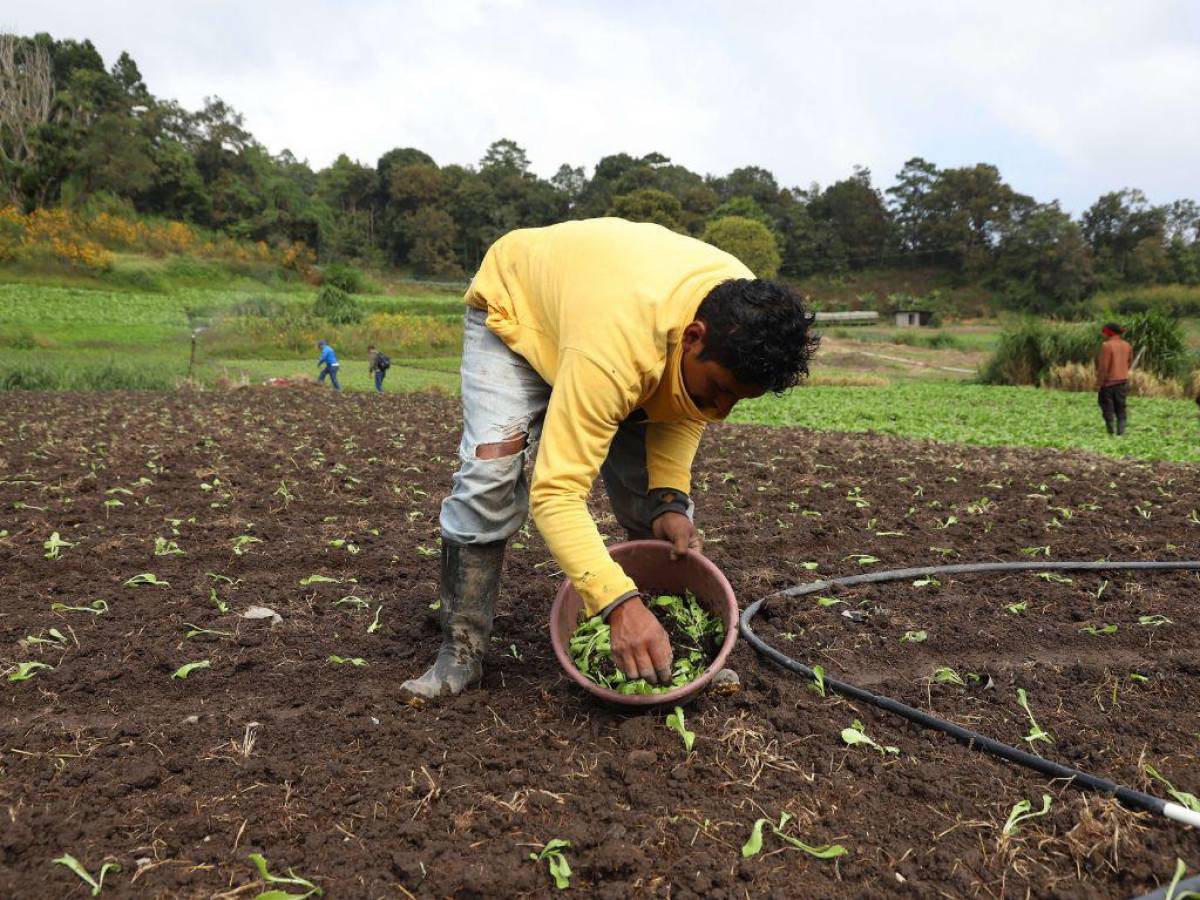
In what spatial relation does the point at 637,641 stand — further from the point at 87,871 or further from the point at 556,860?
the point at 87,871

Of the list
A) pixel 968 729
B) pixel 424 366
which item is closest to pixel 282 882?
pixel 968 729

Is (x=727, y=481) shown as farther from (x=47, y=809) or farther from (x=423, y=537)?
(x=47, y=809)

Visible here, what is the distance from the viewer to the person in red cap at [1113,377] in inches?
422

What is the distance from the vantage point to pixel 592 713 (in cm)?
258

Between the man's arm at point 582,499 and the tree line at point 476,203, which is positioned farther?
the tree line at point 476,203

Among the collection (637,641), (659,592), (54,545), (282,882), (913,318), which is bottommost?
(54,545)

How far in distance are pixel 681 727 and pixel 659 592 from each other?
0.76 metres

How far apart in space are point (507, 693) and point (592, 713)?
33 centimetres

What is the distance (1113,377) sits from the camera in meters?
10.7

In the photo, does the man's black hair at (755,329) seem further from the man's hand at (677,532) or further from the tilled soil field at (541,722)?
the tilled soil field at (541,722)

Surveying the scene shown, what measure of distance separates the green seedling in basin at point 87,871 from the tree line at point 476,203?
160 feet

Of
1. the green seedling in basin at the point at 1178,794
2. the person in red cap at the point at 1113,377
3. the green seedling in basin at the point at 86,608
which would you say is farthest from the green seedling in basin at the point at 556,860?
the person in red cap at the point at 1113,377

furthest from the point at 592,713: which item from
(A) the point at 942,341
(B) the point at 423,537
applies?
(A) the point at 942,341

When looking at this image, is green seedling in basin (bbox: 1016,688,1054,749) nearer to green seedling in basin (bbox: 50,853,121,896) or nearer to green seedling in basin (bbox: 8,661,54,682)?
green seedling in basin (bbox: 50,853,121,896)
